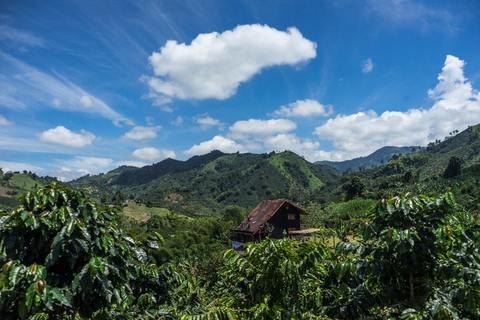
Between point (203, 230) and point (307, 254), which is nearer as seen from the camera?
point (307, 254)

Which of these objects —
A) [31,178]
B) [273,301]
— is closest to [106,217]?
[273,301]

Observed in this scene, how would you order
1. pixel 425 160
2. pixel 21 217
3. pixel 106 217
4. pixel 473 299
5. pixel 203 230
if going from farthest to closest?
pixel 425 160 → pixel 203 230 → pixel 106 217 → pixel 21 217 → pixel 473 299

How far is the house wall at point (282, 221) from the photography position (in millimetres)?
36219

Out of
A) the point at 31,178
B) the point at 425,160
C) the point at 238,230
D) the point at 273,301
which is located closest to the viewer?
the point at 273,301

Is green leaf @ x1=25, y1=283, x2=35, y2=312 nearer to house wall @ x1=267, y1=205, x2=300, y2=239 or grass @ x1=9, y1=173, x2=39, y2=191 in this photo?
house wall @ x1=267, y1=205, x2=300, y2=239

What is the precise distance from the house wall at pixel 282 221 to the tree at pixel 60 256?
3285 centimetres

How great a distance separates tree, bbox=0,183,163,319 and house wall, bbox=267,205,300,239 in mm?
32853

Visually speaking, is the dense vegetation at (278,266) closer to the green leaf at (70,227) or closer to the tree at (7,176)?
the green leaf at (70,227)

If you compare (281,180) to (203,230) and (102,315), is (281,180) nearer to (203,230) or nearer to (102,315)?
(203,230)

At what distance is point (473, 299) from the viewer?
287cm

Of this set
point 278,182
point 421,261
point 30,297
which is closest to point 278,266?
point 421,261

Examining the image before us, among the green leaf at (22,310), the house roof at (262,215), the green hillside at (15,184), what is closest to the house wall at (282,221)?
the house roof at (262,215)

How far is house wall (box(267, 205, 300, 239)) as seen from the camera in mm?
36219

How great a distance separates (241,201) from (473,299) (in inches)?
5895
